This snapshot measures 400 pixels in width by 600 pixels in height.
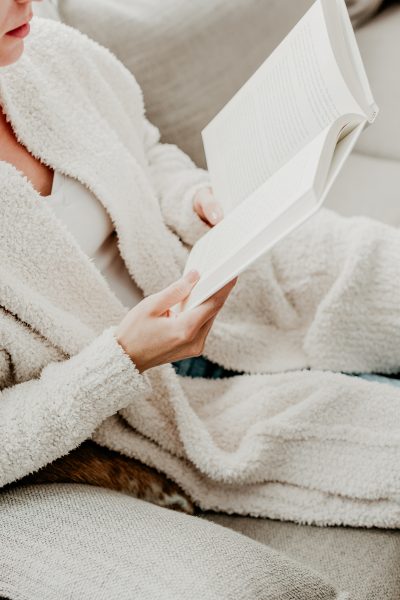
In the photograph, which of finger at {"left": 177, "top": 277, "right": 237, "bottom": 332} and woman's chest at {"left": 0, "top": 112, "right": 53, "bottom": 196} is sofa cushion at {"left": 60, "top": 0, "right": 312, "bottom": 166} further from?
finger at {"left": 177, "top": 277, "right": 237, "bottom": 332}

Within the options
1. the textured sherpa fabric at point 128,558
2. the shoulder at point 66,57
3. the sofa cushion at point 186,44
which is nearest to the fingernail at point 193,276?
the textured sherpa fabric at point 128,558

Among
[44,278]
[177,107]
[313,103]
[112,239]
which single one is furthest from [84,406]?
[177,107]

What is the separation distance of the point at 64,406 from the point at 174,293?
6.4 inches

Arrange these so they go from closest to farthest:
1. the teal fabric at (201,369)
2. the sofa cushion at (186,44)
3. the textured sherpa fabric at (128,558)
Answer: the textured sherpa fabric at (128,558)
the teal fabric at (201,369)
the sofa cushion at (186,44)

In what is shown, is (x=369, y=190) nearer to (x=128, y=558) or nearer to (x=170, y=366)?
(x=170, y=366)

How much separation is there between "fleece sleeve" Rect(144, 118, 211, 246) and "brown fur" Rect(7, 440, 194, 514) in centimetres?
33

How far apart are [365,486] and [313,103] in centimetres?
43

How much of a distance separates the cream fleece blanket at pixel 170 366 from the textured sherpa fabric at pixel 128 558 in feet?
0.22

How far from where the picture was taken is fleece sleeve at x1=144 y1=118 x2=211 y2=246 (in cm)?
92

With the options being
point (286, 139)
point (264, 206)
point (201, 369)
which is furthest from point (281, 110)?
point (201, 369)

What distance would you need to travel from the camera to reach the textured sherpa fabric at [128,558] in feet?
1.82

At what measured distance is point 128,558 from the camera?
0.58 metres

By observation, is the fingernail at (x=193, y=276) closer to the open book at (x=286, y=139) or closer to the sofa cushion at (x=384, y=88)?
the open book at (x=286, y=139)

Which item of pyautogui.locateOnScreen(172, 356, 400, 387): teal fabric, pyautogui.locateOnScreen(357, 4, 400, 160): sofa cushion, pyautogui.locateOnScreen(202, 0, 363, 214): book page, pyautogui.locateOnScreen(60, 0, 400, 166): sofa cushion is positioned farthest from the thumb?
pyautogui.locateOnScreen(357, 4, 400, 160): sofa cushion
